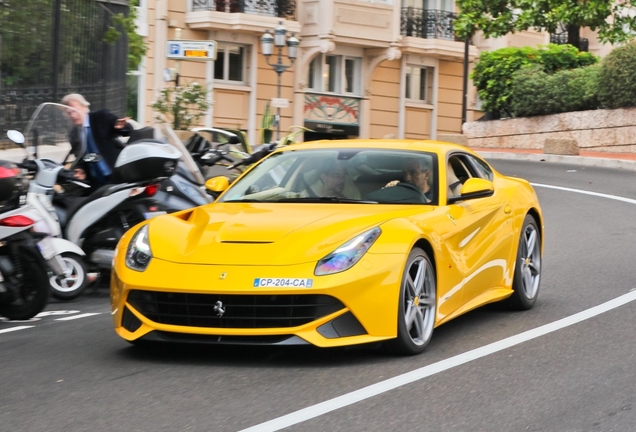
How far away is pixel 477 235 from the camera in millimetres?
8266

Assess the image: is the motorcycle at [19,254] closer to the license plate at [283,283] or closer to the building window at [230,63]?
the license plate at [283,283]

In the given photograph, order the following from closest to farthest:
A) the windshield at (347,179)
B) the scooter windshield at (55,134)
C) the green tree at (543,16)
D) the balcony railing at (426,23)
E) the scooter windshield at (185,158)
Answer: the windshield at (347,179)
the scooter windshield at (55,134)
the scooter windshield at (185,158)
the green tree at (543,16)
the balcony railing at (426,23)

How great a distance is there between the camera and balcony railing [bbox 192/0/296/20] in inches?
1587

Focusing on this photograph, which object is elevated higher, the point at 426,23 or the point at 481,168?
the point at 426,23

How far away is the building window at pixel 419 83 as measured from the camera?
46906 millimetres

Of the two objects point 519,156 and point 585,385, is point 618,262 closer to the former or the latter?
point 585,385

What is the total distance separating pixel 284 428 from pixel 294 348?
2.05 metres

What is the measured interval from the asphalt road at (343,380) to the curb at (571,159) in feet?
66.4

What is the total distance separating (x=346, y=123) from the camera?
44125 millimetres

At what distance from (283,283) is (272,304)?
132 mm

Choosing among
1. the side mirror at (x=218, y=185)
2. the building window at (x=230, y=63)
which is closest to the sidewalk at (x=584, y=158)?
the building window at (x=230, y=63)

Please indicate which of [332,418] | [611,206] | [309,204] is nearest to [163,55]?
[611,206]

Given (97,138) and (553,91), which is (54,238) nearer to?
(97,138)

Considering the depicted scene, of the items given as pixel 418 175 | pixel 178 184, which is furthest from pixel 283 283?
pixel 178 184
